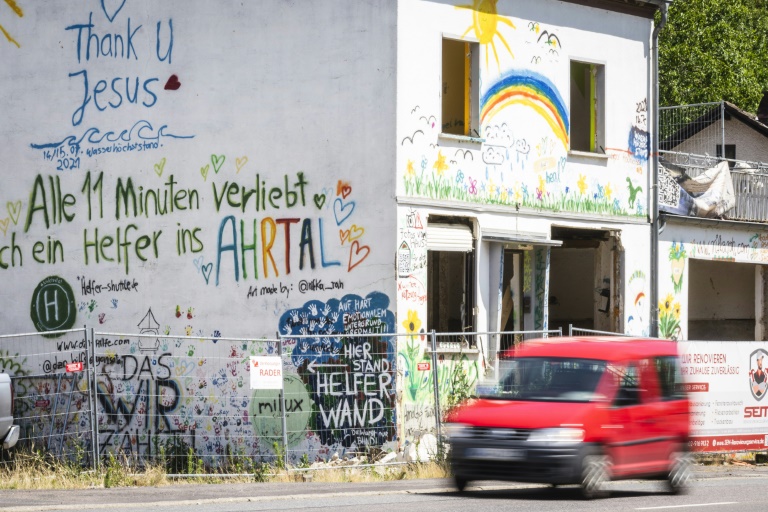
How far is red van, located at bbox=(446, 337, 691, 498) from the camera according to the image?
46.4ft

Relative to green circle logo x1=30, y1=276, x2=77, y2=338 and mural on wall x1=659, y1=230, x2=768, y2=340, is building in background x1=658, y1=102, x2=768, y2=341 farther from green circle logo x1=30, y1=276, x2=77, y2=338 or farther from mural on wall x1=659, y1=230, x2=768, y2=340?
green circle logo x1=30, y1=276, x2=77, y2=338

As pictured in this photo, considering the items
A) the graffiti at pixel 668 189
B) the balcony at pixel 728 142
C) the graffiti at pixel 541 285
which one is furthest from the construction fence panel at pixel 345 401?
the balcony at pixel 728 142

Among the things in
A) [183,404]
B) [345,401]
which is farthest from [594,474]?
[183,404]

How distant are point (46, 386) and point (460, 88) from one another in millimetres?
9046

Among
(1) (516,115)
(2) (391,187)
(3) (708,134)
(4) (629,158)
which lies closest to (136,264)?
(2) (391,187)

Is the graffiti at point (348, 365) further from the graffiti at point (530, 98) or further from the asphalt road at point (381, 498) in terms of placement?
the graffiti at point (530, 98)

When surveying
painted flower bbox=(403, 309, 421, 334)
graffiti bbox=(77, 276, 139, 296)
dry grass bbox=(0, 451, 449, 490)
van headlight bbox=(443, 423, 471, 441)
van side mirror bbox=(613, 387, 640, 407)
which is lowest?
dry grass bbox=(0, 451, 449, 490)

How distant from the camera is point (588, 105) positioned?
83.7 ft

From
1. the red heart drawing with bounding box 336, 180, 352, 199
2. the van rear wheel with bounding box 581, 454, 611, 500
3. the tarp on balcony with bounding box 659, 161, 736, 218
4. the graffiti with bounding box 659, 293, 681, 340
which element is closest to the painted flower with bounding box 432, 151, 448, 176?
the red heart drawing with bounding box 336, 180, 352, 199

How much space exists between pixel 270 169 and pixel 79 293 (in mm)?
4575

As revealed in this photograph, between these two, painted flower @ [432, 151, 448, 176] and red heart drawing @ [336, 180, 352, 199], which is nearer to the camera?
red heart drawing @ [336, 180, 352, 199]

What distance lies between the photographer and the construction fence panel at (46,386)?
75.7 feet

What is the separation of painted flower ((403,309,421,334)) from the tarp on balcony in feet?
21.9

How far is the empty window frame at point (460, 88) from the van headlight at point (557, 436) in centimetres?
973
